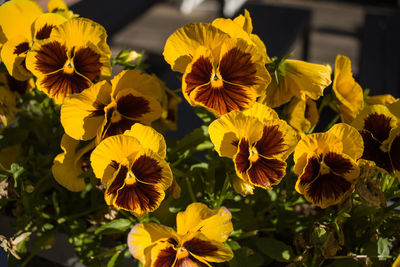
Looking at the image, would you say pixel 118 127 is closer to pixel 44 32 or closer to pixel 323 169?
pixel 44 32

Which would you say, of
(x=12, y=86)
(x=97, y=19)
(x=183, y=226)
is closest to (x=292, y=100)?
(x=183, y=226)

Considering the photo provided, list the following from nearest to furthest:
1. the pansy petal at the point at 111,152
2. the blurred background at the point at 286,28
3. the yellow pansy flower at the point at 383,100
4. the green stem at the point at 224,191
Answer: the pansy petal at the point at 111,152 → the green stem at the point at 224,191 → the yellow pansy flower at the point at 383,100 → the blurred background at the point at 286,28

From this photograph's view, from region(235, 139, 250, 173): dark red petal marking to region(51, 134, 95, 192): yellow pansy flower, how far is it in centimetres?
25

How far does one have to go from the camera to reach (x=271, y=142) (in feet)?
2.54

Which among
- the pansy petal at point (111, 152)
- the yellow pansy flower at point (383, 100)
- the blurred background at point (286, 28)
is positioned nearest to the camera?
the pansy petal at point (111, 152)

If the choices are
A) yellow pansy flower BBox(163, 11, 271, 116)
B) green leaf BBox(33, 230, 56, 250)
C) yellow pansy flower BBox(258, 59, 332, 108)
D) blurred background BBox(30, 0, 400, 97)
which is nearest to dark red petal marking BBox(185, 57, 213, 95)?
yellow pansy flower BBox(163, 11, 271, 116)

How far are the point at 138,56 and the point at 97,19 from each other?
67 centimetres

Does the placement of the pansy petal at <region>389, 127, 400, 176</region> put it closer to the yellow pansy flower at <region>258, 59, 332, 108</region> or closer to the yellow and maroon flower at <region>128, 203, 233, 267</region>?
the yellow pansy flower at <region>258, 59, 332, 108</region>

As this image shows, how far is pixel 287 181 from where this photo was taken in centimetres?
94

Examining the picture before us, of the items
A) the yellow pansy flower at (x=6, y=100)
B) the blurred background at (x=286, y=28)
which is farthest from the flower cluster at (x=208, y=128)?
the blurred background at (x=286, y=28)

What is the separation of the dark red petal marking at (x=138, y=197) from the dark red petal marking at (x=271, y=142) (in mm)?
161

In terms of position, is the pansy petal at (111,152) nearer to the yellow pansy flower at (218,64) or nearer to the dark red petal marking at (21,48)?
the yellow pansy flower at (218,64)

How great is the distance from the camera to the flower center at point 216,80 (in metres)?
0.79

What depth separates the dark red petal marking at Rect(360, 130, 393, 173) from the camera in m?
0.80
